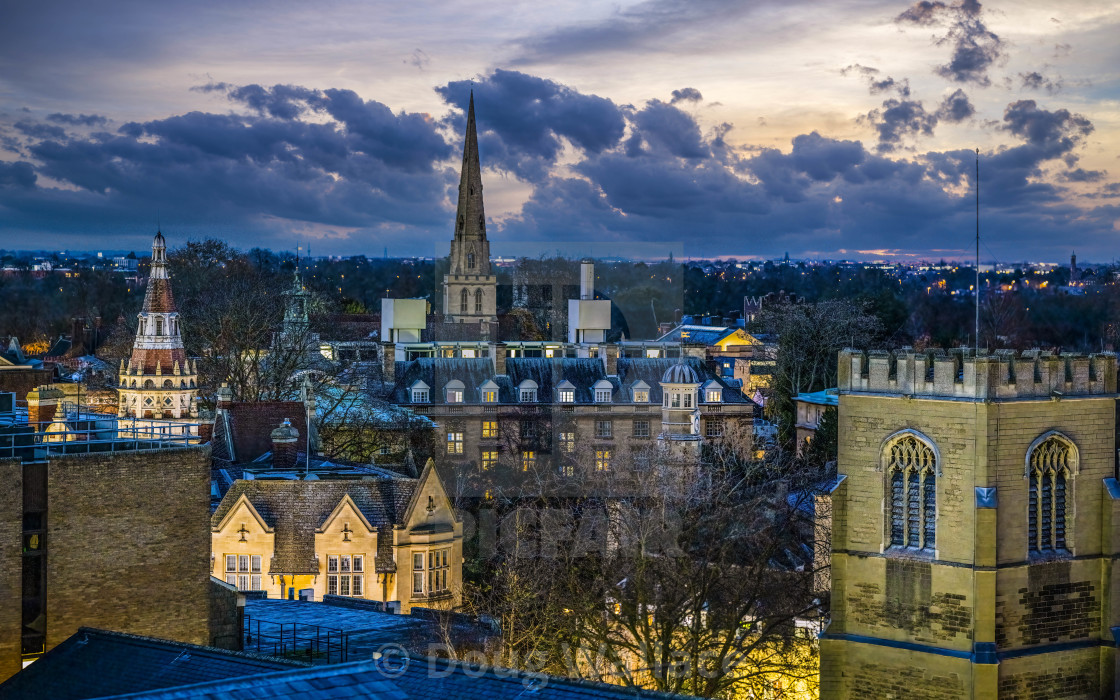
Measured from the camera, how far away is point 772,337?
108000 mm

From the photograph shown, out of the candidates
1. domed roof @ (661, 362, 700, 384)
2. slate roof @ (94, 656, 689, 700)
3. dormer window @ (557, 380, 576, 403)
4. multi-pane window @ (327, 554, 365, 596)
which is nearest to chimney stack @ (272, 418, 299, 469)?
multi-pane window @ (327, 554, 365, 596)

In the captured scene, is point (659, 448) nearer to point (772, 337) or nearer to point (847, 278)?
point (772, 337)

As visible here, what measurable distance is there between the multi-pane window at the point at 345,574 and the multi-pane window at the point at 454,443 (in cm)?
2522

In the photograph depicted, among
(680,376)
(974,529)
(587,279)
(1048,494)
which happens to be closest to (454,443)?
(680,376)

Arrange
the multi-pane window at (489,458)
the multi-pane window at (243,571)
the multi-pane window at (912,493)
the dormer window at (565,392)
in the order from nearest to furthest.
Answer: the multi-pane window at (912,493)
the multi-pane window at (243,571)
the multi-pane window at (489,458)
the dormer window at (565,392)

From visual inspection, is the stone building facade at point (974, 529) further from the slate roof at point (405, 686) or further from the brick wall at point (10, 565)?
the brick wall at point (10, 565)

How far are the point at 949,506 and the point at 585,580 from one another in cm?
1139

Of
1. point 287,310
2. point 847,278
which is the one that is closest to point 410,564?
point 287,310

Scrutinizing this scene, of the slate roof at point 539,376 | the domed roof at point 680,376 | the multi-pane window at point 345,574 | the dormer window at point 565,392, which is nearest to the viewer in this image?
the multi-pane window at point 345,574

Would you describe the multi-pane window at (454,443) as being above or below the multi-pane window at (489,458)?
above

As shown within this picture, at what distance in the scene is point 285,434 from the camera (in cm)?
4353

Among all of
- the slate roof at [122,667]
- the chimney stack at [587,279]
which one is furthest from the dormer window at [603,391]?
the slate roof at [122,667]

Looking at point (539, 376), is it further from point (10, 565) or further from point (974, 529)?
point (10, 565)

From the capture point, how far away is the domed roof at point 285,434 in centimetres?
4338
